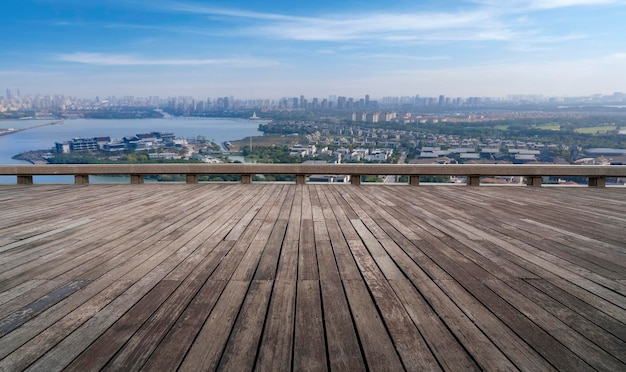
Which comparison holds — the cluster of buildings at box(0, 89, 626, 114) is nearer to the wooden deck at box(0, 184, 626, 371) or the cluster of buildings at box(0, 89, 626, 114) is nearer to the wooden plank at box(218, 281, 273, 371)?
the wooden deck at box(0, 184, 626, 371)

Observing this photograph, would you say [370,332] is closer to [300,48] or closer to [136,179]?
[136,179]

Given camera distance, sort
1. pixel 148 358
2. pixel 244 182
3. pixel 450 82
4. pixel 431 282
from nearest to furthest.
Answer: pixel 148 358, pixel 431 282, pixel 244 182, pixel 450 82

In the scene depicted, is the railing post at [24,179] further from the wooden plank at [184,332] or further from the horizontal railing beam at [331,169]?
the wooden plank at [184,332]

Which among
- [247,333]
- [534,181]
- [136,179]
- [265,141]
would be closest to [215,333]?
[247,333]

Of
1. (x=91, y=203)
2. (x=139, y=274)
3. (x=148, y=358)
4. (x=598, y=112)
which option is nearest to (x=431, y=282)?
(x=148, y=358)

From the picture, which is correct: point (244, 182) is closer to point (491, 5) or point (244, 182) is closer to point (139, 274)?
point (139, 274)

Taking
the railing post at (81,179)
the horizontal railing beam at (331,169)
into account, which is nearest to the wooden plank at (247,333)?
the horizontal railing beam at (331,169)
